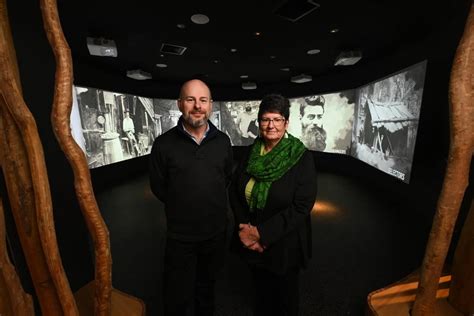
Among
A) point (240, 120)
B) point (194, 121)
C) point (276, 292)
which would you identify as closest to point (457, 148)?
point (276, 292)

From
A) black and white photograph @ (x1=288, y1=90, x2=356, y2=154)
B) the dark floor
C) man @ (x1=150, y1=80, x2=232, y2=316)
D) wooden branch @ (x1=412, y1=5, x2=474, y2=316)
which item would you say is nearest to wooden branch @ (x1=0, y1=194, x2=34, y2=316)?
man @ (x1=150, y1=80, x2=232, y2=316)

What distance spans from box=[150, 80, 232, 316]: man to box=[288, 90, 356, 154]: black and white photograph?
6219 mm

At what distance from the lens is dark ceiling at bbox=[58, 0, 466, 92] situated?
9.42ft

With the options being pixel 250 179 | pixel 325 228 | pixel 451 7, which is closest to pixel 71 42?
pixel 250 179

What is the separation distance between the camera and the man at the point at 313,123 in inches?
292

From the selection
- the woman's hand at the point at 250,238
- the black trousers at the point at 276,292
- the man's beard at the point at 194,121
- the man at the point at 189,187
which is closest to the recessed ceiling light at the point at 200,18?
the man at the point at 189,187

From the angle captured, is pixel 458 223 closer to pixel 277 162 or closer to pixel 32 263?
pixel 277 162

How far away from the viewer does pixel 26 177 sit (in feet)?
3.40

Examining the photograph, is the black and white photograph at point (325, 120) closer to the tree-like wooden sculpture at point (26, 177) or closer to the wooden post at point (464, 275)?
the wooden post at point (464, 275)

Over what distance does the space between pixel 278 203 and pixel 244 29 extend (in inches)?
133

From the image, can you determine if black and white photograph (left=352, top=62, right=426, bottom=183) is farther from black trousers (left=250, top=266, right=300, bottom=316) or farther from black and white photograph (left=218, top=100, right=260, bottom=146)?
black and white photograph (left=218, top=100, right=260, bottom=146)

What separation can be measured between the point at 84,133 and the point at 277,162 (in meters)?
5.59

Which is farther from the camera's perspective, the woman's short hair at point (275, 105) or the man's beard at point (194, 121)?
the man's beard at point (194, 121)

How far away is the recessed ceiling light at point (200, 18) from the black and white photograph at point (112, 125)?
139 inches
